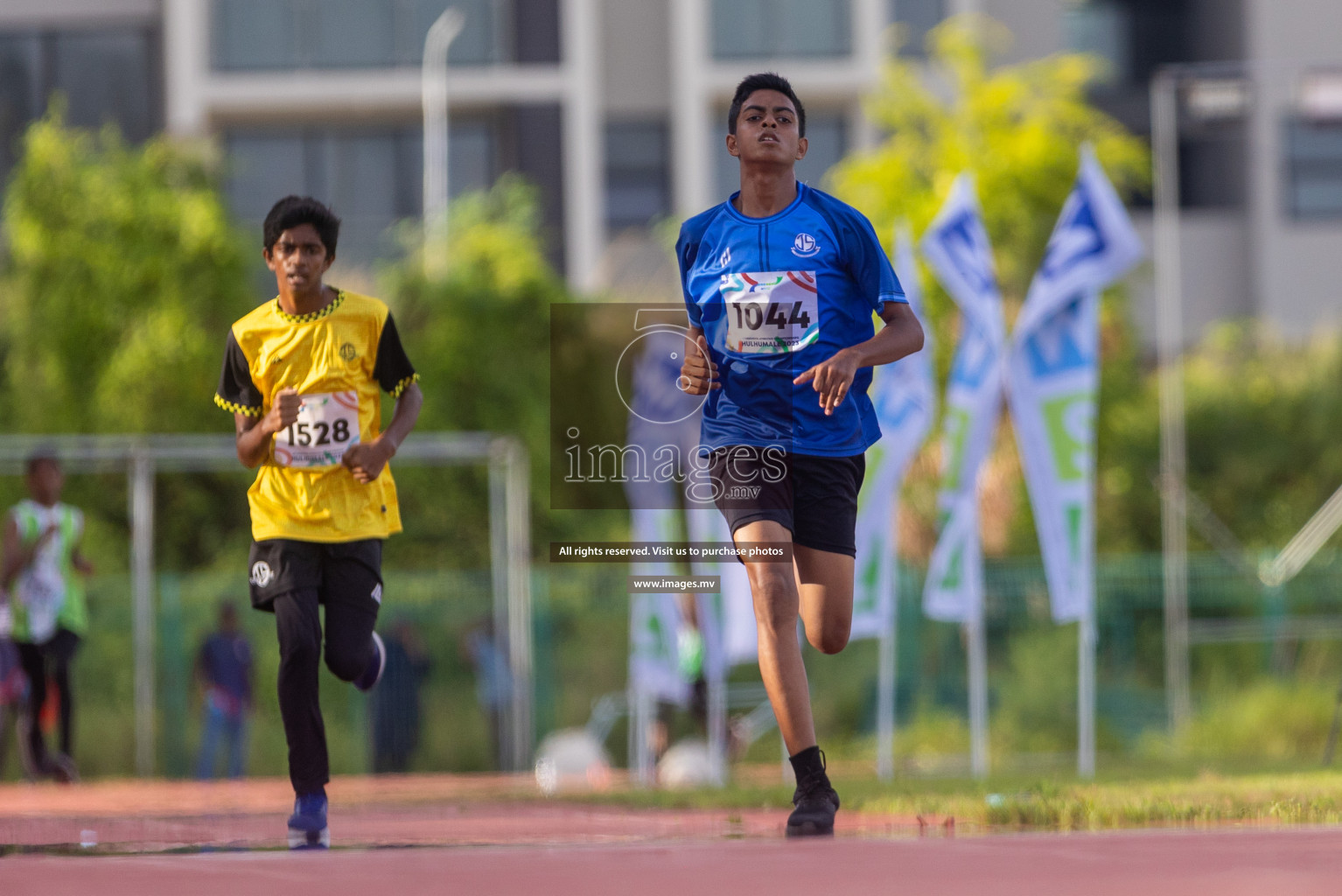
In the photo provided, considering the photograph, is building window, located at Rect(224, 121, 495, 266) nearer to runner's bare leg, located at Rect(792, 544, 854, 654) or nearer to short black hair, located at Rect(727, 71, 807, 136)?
short black hair, located at Rect(727, 71, 807, 136)

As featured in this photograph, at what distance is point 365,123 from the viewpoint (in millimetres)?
33844

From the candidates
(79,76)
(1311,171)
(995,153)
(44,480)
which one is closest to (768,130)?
(44,480)

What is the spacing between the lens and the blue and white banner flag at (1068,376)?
1197 centimetres

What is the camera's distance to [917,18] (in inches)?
1374

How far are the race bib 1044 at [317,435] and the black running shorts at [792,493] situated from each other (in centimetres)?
117

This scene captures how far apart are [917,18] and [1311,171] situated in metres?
8.70

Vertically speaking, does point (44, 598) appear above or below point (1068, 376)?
below

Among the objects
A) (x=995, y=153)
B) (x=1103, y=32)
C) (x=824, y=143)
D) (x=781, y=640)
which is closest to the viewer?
(x=781, y=640)

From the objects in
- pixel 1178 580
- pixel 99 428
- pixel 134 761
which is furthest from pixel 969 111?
pixel 134 761

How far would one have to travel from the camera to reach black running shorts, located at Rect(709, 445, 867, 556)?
491 centimetres

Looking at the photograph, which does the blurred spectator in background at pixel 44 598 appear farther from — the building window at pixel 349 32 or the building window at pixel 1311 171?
the building window at pixel 1311 171

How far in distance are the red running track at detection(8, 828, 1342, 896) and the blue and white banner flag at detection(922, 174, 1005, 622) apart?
868cm

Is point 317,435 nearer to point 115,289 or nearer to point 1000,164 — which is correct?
point 115,289

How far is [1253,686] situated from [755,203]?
1394 centimetres
